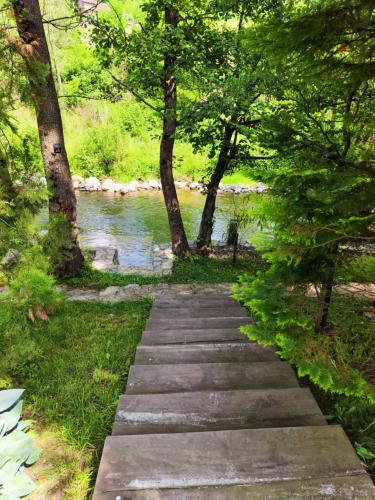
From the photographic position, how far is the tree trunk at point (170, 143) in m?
5.70

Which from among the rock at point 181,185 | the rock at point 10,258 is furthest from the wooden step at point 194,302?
the rock at point 181,185

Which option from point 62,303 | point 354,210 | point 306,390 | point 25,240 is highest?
point 354,210

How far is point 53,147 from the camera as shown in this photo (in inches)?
195

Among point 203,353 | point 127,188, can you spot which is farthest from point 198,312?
point 127,188

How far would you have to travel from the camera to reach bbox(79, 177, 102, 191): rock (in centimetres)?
1499

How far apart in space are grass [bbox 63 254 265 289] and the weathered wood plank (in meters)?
3.93

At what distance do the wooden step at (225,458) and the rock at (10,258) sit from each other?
1.96 meters

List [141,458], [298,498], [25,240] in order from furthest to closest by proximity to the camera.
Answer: [25,240] → [141,458] → [298,498]

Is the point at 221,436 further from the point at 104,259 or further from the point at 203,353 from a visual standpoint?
the point at 104,259

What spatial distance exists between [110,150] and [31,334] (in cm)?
1442

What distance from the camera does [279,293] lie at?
2053 millimetres

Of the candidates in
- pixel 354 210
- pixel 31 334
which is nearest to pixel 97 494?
pixel 354 210

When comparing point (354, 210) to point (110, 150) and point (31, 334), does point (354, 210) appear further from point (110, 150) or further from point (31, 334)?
point (110, 150)

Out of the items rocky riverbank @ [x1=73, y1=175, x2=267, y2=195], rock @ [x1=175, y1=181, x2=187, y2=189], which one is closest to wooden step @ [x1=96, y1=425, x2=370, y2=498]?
rocky riverbank @ [x1=73, y1=175, x2=267, y2=195]
